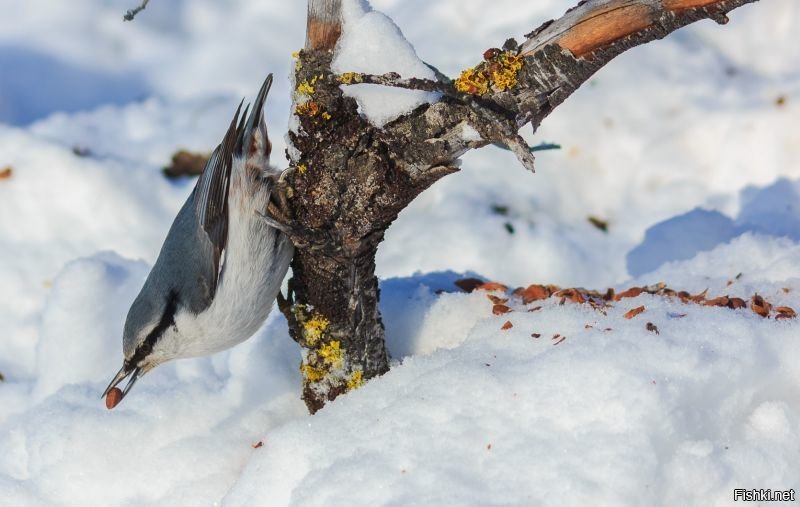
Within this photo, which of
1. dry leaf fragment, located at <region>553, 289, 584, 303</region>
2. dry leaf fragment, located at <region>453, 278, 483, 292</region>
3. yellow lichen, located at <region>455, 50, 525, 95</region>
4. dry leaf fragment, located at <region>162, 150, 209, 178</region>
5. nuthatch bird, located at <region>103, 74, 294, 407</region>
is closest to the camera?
yellow lichen, located at <region>455, 50, 525, 95</region>

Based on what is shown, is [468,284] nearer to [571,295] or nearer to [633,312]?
[571,295]

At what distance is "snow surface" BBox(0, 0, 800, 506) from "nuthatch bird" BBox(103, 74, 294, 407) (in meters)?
0.28

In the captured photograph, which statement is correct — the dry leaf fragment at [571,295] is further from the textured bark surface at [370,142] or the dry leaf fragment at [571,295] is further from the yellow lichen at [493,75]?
the yellow lichen at [493,75]

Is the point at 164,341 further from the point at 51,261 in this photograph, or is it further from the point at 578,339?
the point at 51,261

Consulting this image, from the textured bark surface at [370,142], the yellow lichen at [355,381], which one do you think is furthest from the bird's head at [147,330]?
the yellow lichen at [355,381]

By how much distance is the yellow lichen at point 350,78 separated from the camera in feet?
5.53

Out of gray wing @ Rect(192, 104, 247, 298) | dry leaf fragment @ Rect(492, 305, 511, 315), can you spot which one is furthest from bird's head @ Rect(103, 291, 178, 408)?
dry leaf fragment @ Rect(492, 305, 511, 315)

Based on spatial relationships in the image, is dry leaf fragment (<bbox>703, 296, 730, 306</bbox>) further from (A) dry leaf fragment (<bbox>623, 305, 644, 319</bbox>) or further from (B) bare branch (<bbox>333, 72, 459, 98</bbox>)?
(B) bare branch (<bbox>333, 72, 459, 98</bbox>)

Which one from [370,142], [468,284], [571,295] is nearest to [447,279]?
[468,284]

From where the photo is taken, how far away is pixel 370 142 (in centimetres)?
179

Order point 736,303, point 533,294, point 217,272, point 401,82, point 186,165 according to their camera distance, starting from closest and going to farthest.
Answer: point 401,82
point 217,272
point 736,303
point 533,294
point 186,165

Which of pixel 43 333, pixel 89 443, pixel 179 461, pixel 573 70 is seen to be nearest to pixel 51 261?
pixel 43 333

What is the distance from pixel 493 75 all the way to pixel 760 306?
883 mm

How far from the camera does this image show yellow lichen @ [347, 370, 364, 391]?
203 centimetres
